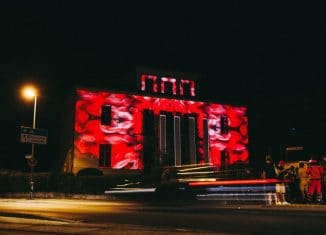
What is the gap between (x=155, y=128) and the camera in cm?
4612

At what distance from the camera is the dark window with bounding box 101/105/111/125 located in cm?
4416

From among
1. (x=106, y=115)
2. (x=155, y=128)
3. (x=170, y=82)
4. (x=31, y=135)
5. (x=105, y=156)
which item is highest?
(x=170, y=82)

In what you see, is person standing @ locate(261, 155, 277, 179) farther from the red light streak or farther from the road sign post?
the road sign post

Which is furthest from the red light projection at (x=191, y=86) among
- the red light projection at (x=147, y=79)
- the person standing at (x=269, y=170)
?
the person standing at (x=269, y=170)

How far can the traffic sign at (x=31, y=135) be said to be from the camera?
27234 mm

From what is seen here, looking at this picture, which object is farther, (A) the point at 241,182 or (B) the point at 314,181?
(A) the point at 241,182

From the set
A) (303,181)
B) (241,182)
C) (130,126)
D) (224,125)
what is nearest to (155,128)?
(130,126)

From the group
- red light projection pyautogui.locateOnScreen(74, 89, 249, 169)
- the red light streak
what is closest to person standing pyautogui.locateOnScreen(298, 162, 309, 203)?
the red light streak

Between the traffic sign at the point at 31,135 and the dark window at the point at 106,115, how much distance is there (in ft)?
52.6

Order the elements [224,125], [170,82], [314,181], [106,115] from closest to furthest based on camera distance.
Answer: [314,181]
[106,115]
[224,125]
[170,82]

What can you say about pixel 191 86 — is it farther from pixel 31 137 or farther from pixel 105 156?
pixel 31 137

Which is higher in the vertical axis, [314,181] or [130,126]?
[130,126]

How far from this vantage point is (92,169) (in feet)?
130

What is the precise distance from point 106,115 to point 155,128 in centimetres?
509
